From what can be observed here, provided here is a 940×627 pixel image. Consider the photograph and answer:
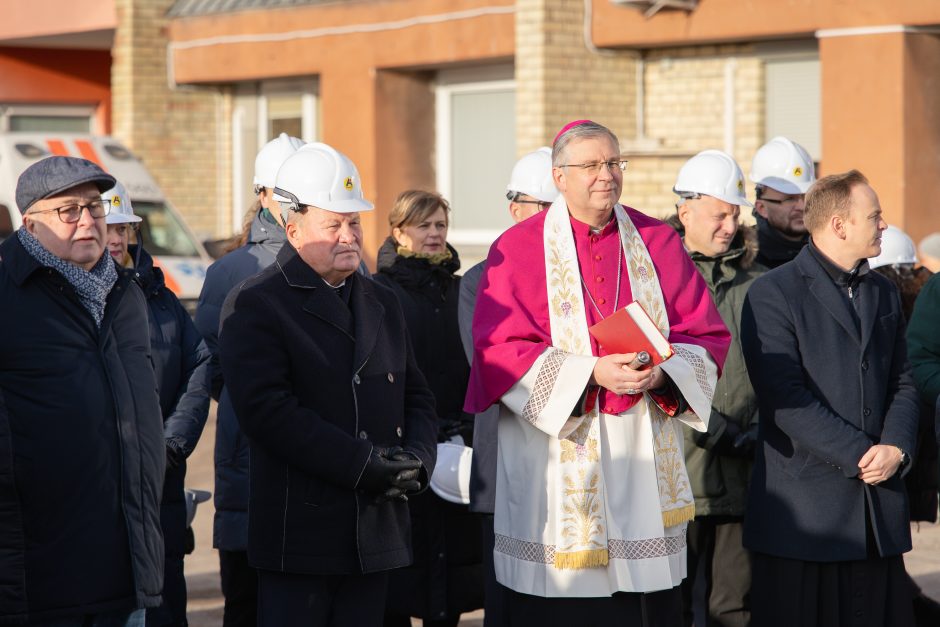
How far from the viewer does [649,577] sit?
437cm

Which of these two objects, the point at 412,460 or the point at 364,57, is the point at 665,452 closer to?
the point at 412,460

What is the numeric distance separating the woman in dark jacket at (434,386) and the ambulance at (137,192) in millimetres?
9377

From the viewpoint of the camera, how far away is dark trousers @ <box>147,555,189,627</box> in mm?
5332

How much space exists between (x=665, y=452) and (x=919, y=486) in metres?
2.06

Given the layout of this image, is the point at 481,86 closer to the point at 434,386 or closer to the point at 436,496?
the point at 434,386

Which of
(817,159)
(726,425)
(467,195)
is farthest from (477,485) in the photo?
(467,195)

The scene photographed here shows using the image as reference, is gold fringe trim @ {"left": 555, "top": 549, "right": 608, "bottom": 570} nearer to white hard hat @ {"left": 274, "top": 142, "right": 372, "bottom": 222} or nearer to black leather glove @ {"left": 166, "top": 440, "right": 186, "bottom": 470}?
white hard hat @ {"left": 274, "top": 142, "right": 372, "bottom": 222}

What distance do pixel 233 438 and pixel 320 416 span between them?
1372mm

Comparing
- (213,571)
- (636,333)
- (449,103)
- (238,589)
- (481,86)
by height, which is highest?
(481,86)

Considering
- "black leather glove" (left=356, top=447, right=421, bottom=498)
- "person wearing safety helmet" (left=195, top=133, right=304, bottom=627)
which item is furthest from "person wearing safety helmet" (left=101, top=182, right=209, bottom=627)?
"black leather glove" (left=356, top=447, right=421, bottom=498)

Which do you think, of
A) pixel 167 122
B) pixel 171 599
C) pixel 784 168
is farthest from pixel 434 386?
pixel 167 122

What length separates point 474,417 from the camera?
578cm

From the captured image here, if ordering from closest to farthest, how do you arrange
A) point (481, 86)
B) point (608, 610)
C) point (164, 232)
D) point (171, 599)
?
point (608, 610) < point (171, 599) < point (481, 86) < point (164, 232)

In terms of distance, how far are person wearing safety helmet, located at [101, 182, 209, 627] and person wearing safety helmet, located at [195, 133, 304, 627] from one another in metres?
0.13
